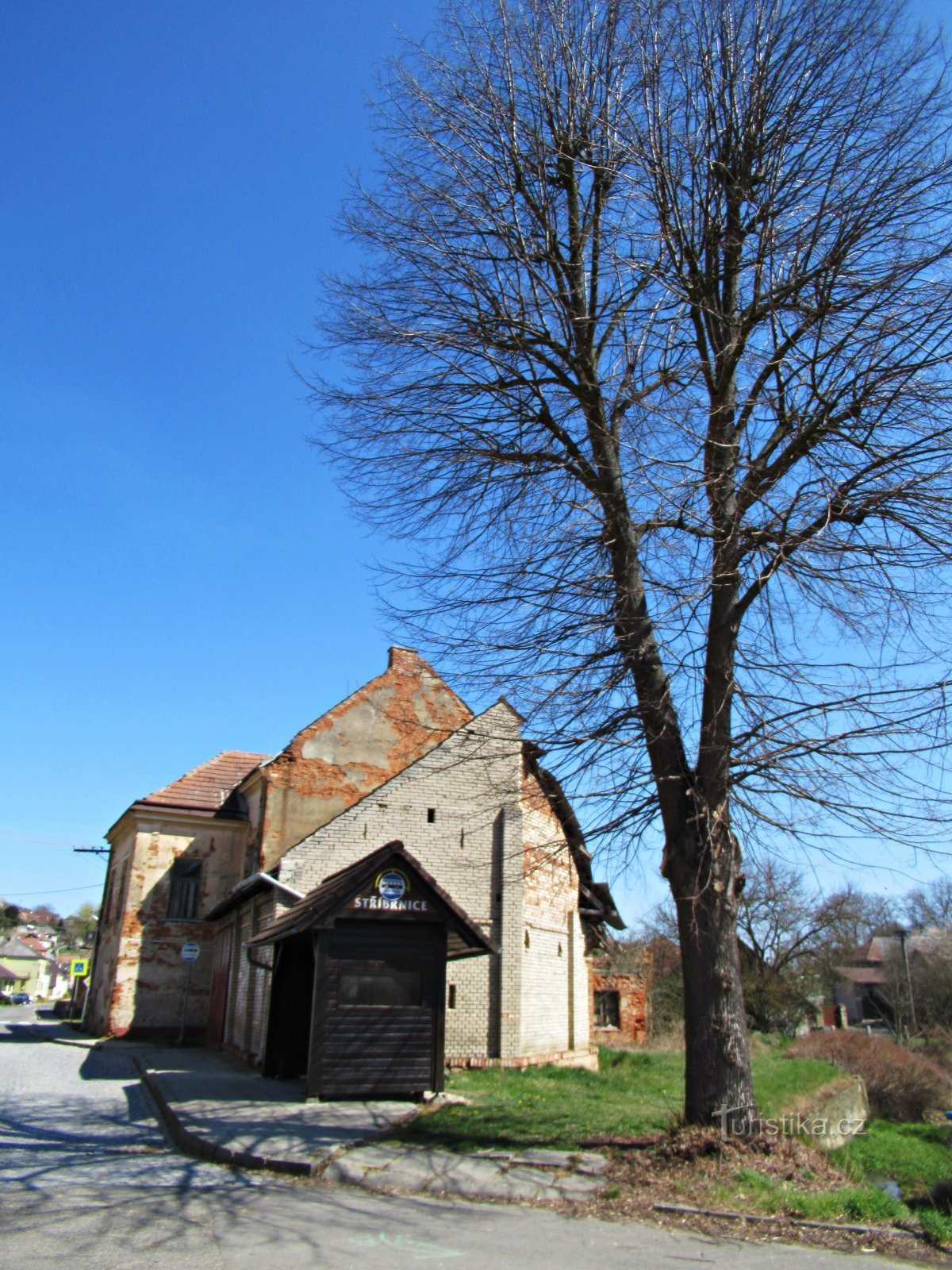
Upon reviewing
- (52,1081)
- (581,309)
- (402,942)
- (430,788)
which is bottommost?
(52,1081)

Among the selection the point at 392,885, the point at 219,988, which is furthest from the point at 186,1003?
the point at 392,885

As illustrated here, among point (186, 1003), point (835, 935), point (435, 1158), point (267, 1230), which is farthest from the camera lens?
point (835, 935)

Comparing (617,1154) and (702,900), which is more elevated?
(702,900)

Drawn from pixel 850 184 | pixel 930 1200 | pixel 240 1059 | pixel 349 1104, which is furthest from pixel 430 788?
pixel 850 184

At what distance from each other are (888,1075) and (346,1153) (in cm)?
2586

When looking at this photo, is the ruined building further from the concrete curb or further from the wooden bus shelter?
the concrete curb

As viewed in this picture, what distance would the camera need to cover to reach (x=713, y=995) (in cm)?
840

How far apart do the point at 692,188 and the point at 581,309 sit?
1640 millimetres

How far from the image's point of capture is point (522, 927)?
712 inches

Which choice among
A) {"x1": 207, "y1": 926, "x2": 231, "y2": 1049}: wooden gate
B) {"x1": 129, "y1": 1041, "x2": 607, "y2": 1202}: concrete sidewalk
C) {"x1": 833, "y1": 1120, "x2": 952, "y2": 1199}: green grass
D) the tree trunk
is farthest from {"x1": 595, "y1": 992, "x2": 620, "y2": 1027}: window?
the tree trunk

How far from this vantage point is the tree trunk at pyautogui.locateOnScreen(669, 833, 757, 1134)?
8.16m

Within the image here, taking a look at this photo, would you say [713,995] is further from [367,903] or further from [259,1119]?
[259,1119]

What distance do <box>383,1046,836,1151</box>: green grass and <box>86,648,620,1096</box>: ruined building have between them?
3.42 ft

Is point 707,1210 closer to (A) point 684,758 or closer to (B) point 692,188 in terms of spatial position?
(A) point 684,758
